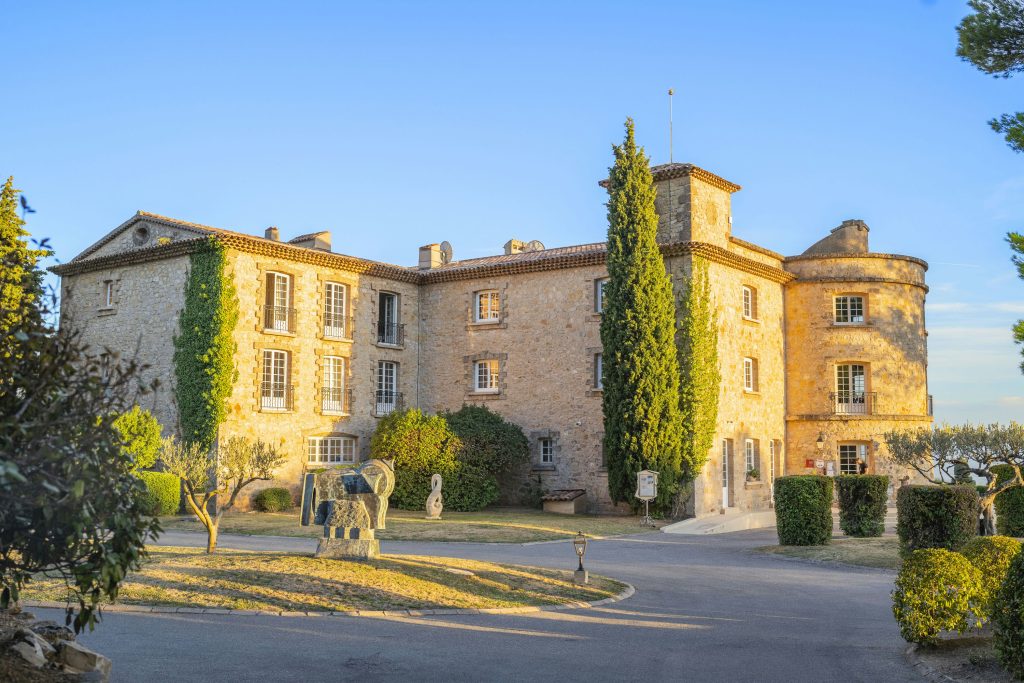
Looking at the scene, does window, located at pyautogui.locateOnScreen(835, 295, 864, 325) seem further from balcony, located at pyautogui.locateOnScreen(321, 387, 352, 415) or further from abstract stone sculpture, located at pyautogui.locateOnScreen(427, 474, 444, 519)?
balcony, located at pyautogui.locateOnScreen(321, 387, 352, 415)

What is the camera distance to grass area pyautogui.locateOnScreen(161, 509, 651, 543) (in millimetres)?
22766

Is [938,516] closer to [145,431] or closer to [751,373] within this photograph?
[751,373]

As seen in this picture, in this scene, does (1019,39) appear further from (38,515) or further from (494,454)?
(494,454)

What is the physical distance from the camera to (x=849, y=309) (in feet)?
116

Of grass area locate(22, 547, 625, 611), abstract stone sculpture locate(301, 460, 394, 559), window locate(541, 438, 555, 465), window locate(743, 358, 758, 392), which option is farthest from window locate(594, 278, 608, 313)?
abstract stone sculpture locate(301, 460, 394, 559)

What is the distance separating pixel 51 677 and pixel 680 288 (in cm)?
2548

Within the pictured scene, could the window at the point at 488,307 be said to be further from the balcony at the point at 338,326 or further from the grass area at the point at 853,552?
the grass area at the point at 853,552

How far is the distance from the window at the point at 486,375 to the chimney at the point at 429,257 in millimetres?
4998

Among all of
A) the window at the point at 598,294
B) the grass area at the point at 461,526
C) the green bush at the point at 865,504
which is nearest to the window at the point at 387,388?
the grass area at the point at 461,526

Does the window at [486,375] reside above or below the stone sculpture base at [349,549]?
above

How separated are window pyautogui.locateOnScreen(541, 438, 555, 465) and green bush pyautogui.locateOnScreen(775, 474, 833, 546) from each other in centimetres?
1235

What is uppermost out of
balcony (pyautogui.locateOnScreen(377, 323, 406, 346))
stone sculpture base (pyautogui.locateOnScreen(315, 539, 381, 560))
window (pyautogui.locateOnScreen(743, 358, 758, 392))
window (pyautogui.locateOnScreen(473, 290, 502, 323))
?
window (pyautogui.locateOnScreen(473, 290, 502, 323))

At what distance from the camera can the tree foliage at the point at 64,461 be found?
5.36 metres

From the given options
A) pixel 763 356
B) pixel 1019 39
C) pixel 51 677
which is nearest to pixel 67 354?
pixel 51 677
